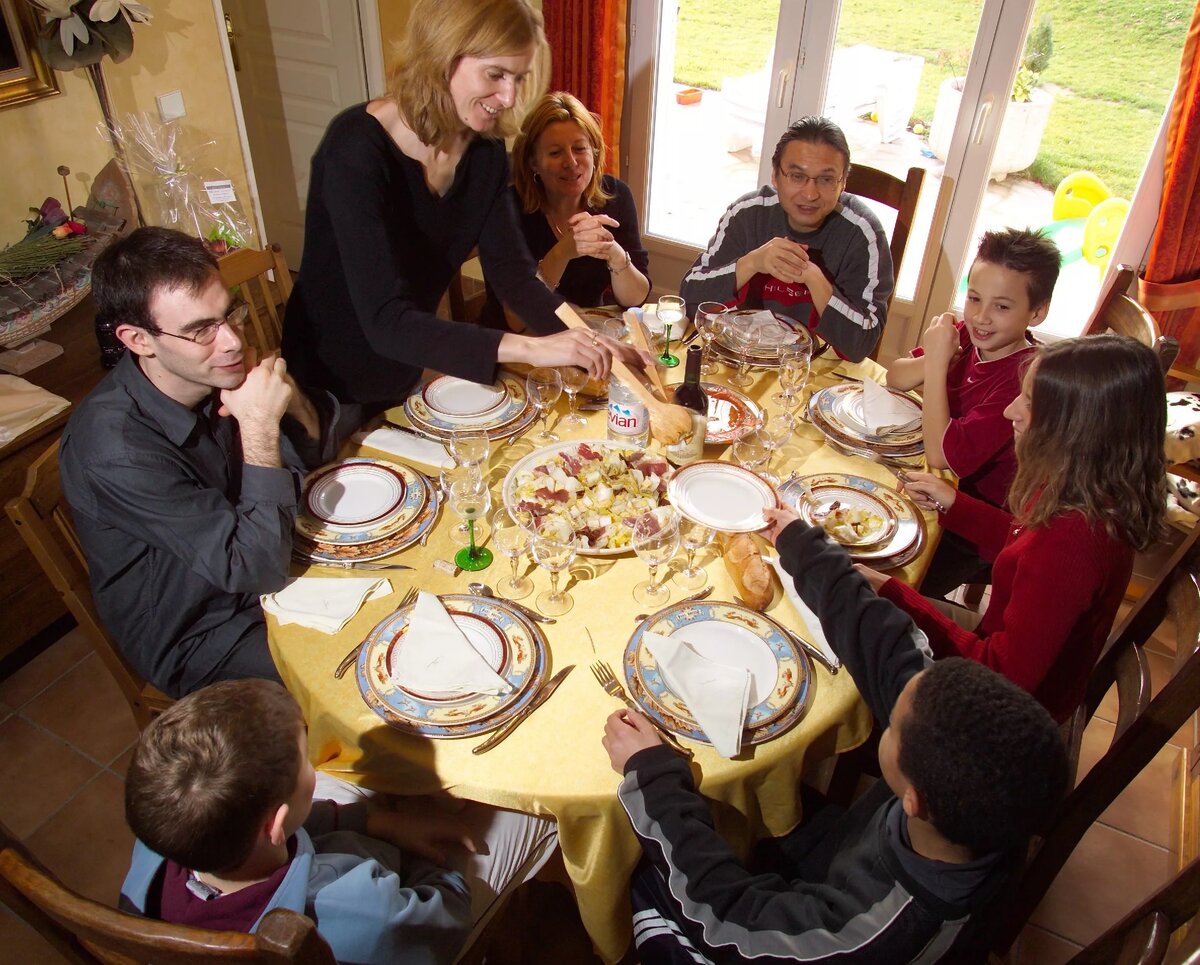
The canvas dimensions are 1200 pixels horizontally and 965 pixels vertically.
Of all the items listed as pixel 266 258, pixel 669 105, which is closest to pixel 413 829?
pixel 266 258

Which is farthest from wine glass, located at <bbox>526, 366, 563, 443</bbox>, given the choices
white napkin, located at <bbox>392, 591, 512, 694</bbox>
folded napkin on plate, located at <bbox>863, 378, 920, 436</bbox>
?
folded napkin on plate, located at <bbox>863, 378, 920, 436</bbox>

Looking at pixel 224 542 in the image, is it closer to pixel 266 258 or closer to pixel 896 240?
pixel 266 258

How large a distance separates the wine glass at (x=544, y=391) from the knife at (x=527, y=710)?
0.72 metres

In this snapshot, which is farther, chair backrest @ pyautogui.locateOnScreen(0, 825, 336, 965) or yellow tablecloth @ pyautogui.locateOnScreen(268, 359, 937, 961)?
yellow tablecloth @ pyautogui.locateOnScreen(268, 359, 937, 961)

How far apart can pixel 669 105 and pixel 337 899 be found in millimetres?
4098

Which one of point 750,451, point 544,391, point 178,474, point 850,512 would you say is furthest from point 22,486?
point 850,512

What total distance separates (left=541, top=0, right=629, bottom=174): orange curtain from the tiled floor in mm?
3104

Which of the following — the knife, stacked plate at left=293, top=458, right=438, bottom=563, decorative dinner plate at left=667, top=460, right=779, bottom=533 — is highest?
decorative dinner plate at left=667, top=460, right=779, bottom=533

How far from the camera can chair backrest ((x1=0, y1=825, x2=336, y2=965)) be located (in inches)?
35.0

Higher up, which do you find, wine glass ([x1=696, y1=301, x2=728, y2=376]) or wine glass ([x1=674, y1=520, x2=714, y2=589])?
wine glass ([x1=696, y1=301, x2=728, y2=376])

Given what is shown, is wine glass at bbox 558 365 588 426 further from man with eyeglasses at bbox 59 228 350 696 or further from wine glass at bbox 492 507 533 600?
man with eyeglasses at bbox 59 228 350 696

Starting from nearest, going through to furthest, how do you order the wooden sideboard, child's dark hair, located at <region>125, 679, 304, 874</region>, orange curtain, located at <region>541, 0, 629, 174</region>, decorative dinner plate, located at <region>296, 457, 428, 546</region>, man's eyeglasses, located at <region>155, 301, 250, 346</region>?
child's dark hair, located at <region>125, 679, 304, 874</region> → man's eyeglasses, located at <region>155, 301, 250, 346</region> → decorative dinner plate, located at <region>296, 457, 428, 546</region> → the wooden sideboard → orange curtain, located at <region>541, 0, 629, 174</region>

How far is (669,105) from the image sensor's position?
14.4 feet

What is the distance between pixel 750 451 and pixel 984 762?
0.94 m
